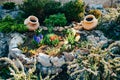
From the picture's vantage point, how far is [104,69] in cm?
579

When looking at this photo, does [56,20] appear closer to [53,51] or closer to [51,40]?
[51,40]


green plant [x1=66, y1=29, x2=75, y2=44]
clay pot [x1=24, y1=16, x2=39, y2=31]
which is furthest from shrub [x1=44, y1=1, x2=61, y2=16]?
green plant [x1=66, y1=29, x2=75, y2=44]

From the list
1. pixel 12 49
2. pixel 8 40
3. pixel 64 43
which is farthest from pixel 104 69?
pixel 8 40

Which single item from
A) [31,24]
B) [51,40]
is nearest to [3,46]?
[31,24]

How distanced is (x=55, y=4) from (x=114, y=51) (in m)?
2.18

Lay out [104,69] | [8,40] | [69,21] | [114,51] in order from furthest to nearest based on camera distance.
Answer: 1. [69,21]
2. [8,40]
3. [114,51]
4. [104,69]

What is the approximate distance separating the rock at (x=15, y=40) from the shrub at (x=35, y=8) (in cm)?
85

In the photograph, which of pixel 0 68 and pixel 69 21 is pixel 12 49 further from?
pixel 69 21

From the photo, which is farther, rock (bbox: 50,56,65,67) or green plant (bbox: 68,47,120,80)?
rock (bbox: 50,56,65,67)

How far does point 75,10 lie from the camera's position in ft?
25.7

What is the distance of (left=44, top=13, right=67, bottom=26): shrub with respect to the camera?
7.62 m

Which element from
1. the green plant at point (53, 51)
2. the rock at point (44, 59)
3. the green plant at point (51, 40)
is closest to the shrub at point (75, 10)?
the green plant at point (51, 40)

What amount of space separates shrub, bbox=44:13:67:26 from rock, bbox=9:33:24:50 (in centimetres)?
69

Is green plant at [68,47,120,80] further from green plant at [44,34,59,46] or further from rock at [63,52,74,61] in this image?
green plant at [44,34,59,46]
